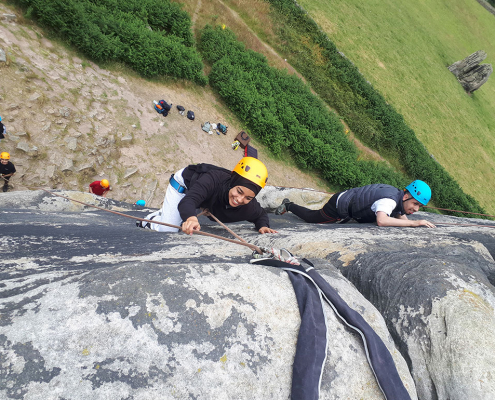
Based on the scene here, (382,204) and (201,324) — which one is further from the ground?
(382,204)

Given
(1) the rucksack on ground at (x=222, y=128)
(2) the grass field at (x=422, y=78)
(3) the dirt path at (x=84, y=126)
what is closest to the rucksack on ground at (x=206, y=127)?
(3) the dirt path at (x=84, y=126)

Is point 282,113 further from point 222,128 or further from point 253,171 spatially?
point 253,171

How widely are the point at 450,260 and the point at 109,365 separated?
3.58 meters

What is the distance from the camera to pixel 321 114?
59.3 feet

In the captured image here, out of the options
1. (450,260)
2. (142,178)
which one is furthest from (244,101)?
(450,260)

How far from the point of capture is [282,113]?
644 inches

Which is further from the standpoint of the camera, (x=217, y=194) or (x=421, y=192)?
(x=421, y=192)

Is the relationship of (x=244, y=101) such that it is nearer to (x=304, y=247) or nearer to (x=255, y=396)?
(x=304, y=247)

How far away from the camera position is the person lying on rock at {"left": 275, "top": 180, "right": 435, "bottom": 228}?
18.8 ft

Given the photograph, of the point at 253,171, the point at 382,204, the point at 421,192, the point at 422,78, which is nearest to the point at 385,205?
the point at 382,204

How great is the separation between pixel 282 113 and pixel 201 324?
15.5 m

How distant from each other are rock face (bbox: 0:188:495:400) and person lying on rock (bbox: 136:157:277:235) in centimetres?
74

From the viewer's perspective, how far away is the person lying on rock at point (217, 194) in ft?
13.4

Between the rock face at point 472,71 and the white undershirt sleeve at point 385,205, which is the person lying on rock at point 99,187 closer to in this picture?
the white undershirt sleeve at point 385,205
